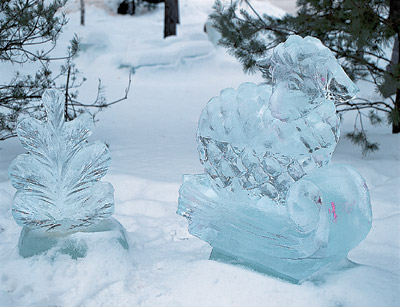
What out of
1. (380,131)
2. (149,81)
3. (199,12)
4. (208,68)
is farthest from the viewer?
(199,12)

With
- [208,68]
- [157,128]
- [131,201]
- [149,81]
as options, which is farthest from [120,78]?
[131,201]

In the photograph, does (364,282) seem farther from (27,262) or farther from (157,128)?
(157,128)

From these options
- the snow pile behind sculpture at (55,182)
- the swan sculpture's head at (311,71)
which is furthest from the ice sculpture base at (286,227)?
the snow pile behind sculpture at (55,182)

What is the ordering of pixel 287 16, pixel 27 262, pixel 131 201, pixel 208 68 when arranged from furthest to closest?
pixel 208 68
pixel 287 16
pixel 131 201
pixel 27 262

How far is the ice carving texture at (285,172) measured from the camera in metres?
1.91

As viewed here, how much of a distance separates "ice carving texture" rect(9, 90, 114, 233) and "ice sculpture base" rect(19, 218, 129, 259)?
1.3 inches

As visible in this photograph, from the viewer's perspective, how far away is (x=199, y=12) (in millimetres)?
15023

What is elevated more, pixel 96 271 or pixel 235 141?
pixel 235 141

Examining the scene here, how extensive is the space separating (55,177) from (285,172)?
107cm

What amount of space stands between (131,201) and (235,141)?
115cm

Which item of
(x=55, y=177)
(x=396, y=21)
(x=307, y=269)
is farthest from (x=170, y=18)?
(x=307, y=269)

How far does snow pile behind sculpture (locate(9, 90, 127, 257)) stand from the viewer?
2318 millimetres

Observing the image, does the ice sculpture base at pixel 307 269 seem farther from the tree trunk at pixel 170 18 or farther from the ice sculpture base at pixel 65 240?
the tree trunk at pixel 170 18

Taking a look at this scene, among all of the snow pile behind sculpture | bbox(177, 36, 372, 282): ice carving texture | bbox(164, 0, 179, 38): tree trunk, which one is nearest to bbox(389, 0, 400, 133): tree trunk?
bbox(177, 36, 372, 282): ice carving texture
